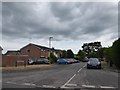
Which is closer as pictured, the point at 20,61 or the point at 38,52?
the point at 20,61

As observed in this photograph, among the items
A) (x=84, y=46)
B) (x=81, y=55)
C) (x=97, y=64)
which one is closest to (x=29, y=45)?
(x=81, y=55)

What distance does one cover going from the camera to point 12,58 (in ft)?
129

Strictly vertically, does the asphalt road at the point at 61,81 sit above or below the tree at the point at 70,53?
below

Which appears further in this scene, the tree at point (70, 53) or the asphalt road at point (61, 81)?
the tree at point (70, 53)

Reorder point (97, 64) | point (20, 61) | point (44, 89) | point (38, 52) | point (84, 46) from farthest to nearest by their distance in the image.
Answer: point (84, 46) → point (38, 52) → point (20, 61) → point (97, 64) → point (44, 89)

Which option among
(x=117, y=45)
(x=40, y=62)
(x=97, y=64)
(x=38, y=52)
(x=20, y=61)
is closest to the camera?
(x=117, y=45)

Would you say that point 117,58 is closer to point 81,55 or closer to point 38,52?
point 38,52

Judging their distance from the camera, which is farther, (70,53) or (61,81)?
(70,53)

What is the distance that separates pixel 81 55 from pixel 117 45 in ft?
233

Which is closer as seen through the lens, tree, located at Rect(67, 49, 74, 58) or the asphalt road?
the asphalt road

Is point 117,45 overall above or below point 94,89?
above

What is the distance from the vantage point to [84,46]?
14125 centimetres

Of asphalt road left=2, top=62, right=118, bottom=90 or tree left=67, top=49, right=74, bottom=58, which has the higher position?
tree left=67, top=49, right=74, bottom=58

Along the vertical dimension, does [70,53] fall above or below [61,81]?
above
